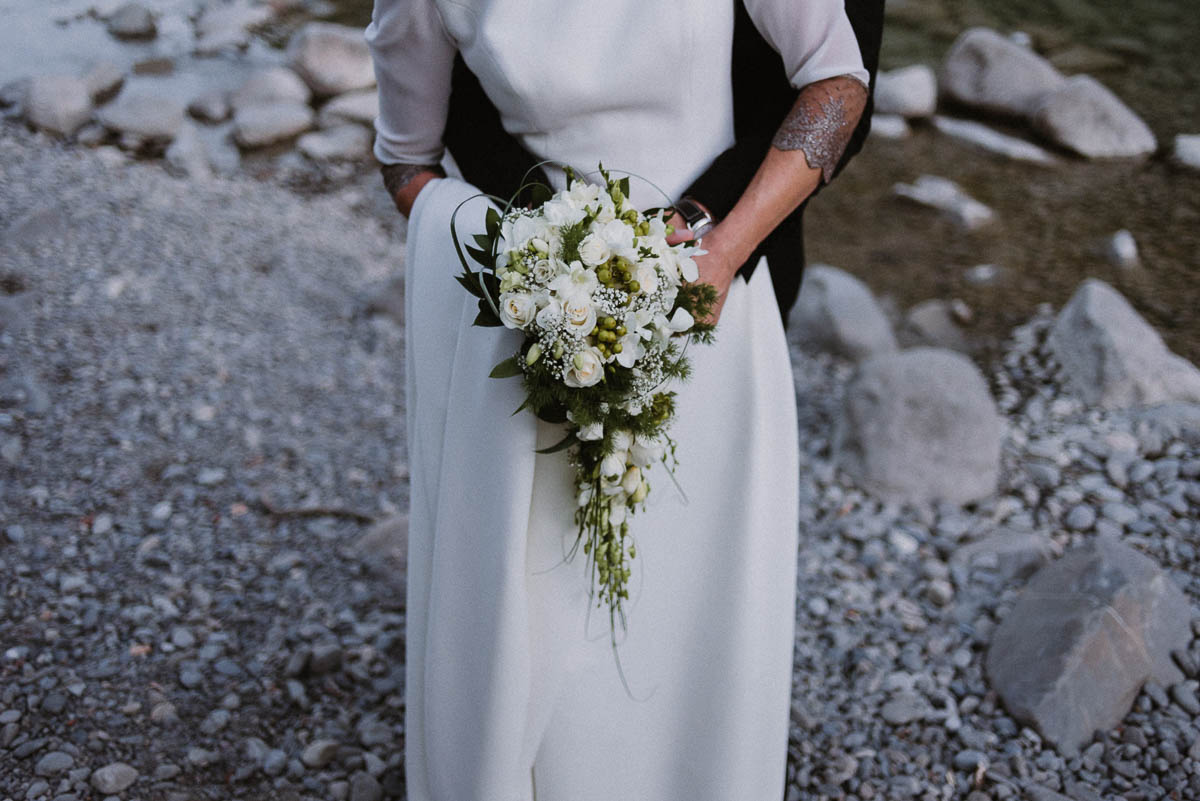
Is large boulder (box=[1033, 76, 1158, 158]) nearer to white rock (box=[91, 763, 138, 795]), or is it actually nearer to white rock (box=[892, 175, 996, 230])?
white rock (box=[892, 175, 996, 230])

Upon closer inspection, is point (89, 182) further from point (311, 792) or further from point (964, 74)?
point (964, 74)

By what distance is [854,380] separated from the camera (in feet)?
13.0

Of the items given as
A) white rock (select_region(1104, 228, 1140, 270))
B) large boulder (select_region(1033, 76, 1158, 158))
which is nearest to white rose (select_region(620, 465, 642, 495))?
white rock (select_region(1104, 228, 1140, 270))

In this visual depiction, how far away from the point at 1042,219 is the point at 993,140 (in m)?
1.31

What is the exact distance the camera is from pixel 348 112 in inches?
290

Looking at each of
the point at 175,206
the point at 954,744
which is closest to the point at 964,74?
the point at 175,206

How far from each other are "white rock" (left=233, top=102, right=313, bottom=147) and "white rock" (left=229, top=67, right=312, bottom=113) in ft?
0.43

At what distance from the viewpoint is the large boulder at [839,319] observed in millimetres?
4805

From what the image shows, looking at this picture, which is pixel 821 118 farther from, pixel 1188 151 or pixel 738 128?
pixel 1188 151

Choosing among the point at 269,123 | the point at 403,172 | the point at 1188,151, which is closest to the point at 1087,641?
the point at 403,172

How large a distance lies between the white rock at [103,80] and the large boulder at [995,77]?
6328mm

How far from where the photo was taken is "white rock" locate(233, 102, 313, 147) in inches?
272

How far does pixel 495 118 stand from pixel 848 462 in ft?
8.11

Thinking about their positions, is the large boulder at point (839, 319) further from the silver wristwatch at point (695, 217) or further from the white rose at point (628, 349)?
the white rose at point (628, 349)
